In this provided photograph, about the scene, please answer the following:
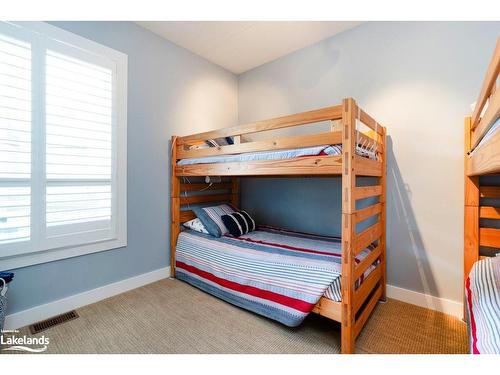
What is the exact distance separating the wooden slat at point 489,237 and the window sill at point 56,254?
2.74 metres

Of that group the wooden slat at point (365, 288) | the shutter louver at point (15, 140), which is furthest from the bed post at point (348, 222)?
the shutter louver at point (15, 140)

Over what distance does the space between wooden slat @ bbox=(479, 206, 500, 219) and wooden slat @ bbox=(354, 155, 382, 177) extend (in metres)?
0.67

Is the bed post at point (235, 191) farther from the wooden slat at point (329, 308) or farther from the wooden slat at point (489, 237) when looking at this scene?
the wooden slat at point (489, 237)

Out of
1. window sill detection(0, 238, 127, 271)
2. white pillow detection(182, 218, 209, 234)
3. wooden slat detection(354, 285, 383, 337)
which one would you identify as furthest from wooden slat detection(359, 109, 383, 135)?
window sill detection(0, 238, 127, 271)

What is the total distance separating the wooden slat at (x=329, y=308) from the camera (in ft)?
4.59

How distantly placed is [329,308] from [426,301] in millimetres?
1061

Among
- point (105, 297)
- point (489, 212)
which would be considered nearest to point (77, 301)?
point (105, 297)

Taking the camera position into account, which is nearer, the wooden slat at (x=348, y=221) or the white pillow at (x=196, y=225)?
the wooden slat at (x=348, y=221)

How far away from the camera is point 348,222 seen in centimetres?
136

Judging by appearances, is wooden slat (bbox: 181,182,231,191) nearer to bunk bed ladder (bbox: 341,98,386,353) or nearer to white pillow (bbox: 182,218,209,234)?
white pillow (bbox: 182,218,209,234)

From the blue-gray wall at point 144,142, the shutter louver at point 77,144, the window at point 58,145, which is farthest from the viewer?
the blue-gray wall at point 144,142

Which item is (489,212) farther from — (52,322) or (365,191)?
(52,322)
